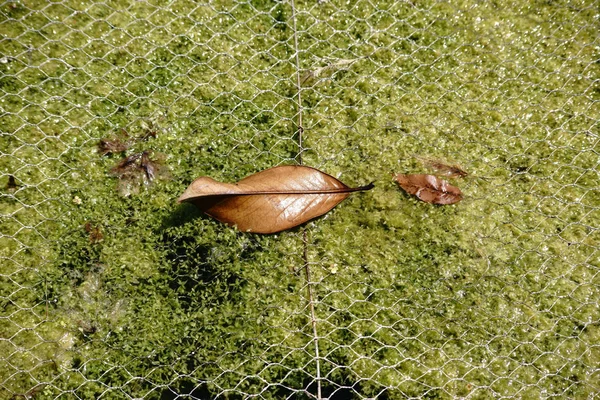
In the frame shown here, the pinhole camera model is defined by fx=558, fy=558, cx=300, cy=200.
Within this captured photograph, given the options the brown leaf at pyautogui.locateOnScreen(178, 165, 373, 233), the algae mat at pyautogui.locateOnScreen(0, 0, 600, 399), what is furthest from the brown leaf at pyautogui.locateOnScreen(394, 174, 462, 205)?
the brown leaf at pyautogui.locateOnScreen(178, 165, 373, 233)

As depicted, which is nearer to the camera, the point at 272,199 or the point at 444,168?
the point at 272,199

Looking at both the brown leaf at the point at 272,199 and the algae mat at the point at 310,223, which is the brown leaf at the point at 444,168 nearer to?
the algae mat at the point at 310,223

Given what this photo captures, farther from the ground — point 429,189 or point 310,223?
point 429,189

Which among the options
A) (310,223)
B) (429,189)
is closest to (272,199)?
(310,223)

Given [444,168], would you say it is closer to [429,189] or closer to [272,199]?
[429,189]

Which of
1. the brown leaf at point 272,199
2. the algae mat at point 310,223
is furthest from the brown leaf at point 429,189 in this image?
the brown leaf at point 272,199

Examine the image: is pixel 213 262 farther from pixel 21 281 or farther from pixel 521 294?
pixel 521 294

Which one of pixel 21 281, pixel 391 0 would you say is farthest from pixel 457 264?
pixel 21 281
